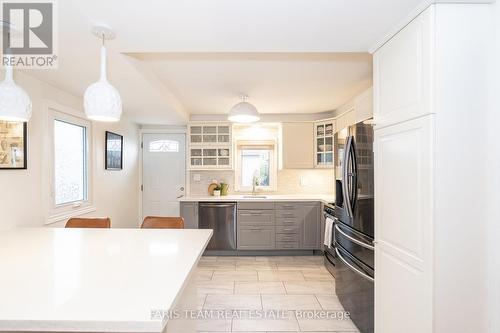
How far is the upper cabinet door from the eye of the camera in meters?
1.41

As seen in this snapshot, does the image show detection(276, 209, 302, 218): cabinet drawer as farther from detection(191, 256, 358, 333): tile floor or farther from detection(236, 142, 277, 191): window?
detection(236, 142, 277, 191): window

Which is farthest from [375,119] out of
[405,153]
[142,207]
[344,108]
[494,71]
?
[142,207]

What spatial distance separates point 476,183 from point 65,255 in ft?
6.81

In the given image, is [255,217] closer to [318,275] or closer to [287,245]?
[287,245]

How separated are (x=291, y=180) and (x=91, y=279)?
4179 mm

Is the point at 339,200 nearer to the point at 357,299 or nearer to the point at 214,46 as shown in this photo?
the point at 357,299

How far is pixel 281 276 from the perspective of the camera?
11.7 feet

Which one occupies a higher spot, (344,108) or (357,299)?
(344,108)

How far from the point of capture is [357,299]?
2.36 meters

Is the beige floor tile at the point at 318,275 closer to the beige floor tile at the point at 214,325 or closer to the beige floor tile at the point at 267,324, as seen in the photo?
the beige floor tile at the point at 267,324

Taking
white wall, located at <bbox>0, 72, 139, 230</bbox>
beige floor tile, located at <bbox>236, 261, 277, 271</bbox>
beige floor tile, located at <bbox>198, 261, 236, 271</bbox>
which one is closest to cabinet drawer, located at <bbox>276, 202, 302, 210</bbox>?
beige floor tile, located at <bbox>236, 261, 277, 271</bbox>

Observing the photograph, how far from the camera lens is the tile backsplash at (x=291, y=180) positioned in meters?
5.05

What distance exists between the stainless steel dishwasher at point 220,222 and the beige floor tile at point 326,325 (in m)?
2.01

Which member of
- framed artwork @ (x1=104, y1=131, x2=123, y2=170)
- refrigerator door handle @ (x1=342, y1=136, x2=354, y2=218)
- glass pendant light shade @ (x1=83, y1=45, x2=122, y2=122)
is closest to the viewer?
glass pendant light shade @ (x1=83, y1=45, x2=122, y2=122)
